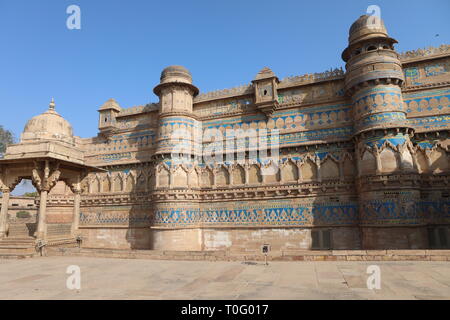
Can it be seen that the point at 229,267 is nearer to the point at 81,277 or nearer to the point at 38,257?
the point at 81,277

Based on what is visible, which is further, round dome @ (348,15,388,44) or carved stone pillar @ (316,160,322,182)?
carved stone pillar @ (316,160,322,182)

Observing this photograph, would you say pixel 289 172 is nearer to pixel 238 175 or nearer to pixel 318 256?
pixel 238 175

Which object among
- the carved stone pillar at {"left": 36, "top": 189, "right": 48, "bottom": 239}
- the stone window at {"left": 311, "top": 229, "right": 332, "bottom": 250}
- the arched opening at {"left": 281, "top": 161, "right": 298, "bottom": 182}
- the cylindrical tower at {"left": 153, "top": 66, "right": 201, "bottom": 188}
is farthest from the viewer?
the cylindrical tower at {"left": 153, "top": 66, "right": 201, "bottom": 188}

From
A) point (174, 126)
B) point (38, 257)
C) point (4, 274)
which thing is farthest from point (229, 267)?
point (174, 126)

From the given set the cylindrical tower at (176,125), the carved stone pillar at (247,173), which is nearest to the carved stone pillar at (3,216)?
the cylindrical tower at (176,125)

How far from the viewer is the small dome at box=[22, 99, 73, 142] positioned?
18.8m

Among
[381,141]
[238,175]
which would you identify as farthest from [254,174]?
[381,141]

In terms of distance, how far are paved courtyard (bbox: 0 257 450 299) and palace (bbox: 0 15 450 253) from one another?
607cm

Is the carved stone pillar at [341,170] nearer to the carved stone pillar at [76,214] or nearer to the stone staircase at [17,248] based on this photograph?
the carved stone pillar at [76,214]

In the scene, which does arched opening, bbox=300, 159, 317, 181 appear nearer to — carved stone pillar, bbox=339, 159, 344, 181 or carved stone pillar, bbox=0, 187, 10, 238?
carved stone pillar, bbox=339, 159, 344, 181

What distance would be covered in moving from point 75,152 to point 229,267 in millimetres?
10383

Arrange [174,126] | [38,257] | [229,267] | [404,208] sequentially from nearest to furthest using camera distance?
1. [229,267]
2. [38,257]
3. [404,208]
4. [174,126]

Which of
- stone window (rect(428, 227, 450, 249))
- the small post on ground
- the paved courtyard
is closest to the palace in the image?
stone window (rect(428, 227, 450, 249))

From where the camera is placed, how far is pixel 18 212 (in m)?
29.2
